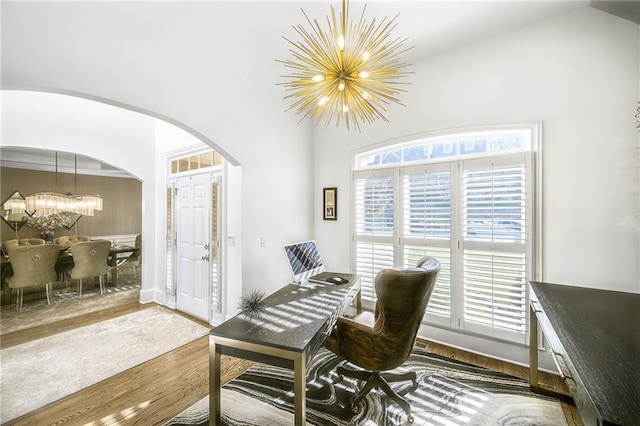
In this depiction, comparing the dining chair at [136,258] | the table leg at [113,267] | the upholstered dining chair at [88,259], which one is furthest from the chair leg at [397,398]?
the dining chair at [136,258]

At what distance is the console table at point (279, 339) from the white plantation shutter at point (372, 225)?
1.35 m

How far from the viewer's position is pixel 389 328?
1.73m

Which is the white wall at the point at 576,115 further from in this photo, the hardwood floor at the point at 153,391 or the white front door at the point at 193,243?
the white front door at the point at 193,243

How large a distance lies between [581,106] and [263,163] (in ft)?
10.5

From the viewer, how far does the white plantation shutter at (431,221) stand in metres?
2.87

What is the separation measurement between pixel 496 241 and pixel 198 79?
11.0ft

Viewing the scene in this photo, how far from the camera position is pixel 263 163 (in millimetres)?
3260

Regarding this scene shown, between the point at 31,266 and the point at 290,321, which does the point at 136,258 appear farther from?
the point at 290,321

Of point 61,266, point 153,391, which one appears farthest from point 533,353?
point 61,266

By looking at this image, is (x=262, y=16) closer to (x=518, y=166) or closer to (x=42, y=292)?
(x=518, y=166)

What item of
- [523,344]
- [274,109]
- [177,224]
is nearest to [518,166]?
[523,344]

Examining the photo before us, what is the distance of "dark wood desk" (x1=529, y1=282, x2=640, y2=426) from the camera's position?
2.90ft

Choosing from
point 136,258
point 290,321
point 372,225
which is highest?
point 372,225

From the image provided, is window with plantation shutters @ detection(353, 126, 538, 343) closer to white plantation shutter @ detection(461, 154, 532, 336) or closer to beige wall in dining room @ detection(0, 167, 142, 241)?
white plantation shutter @ detection(461, 154, 532, 336)
